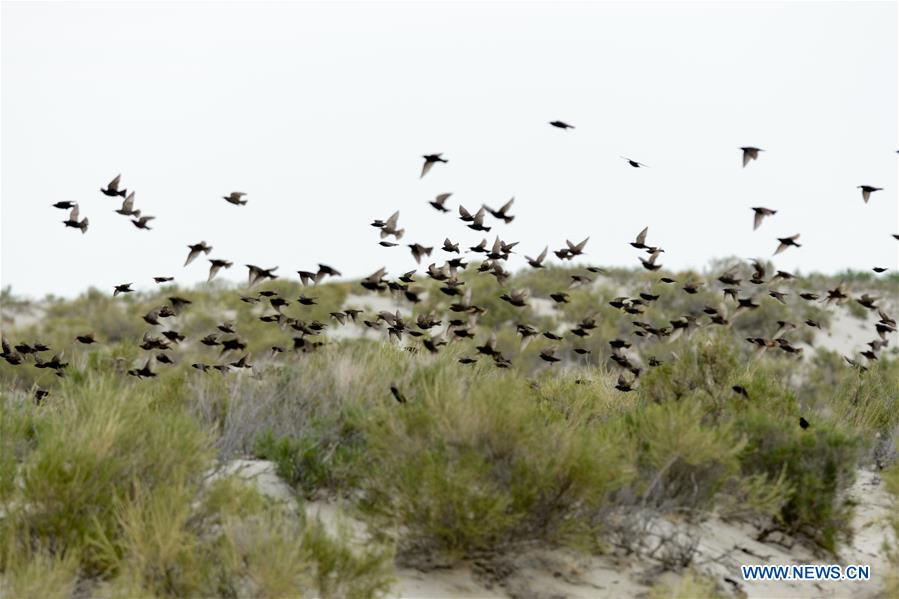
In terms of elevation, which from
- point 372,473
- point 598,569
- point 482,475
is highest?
point 482,475

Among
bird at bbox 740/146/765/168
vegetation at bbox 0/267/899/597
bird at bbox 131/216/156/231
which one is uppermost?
bird at bbox 740/146/765/168

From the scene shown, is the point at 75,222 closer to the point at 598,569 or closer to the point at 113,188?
the point at 113,188

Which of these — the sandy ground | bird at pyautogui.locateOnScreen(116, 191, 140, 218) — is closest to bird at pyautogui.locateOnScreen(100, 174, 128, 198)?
bird at pyautogui.locateOnScreen(116, 191, 140, 218)

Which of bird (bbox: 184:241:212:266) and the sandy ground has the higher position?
bird (bbox: 184:241:212:266)

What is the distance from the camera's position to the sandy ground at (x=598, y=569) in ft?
28.0

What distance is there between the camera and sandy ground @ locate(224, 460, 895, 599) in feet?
28.0

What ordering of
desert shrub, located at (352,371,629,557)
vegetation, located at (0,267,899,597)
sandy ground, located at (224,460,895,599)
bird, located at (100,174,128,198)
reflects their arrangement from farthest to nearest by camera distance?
bird, located at (100,174,128,198) → sandy ground, located at (224,460,895,599) → desert shrub, located at (352,371,629,557) → vegetation, located at (0,267,899,597)

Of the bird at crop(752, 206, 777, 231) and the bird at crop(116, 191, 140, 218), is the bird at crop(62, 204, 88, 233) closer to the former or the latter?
the bird at crop(116, 191, 140, 218)

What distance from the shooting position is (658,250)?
15328mm

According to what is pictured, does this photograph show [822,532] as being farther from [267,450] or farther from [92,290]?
[92,290]

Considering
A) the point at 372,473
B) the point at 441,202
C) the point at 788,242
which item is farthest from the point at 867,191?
the point at 372,473

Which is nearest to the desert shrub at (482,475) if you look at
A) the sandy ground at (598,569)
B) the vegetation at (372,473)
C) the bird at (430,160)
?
the vegetation at (372,473)

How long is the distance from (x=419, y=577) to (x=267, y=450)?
82.5 inches

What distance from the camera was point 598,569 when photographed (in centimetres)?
908
